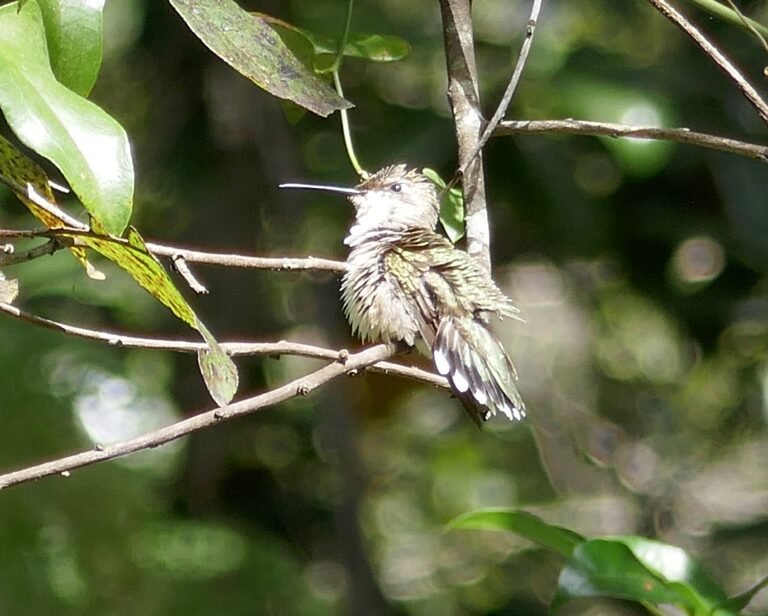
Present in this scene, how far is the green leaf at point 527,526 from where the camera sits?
236 centimetres

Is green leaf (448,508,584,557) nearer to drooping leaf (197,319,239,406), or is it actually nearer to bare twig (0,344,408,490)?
bare twig (0,344,408,490)

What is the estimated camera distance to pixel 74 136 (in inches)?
57.0

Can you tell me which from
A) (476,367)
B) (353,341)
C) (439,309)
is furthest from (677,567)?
A: (353,341)

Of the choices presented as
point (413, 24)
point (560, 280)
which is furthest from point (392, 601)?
point (413, 24)

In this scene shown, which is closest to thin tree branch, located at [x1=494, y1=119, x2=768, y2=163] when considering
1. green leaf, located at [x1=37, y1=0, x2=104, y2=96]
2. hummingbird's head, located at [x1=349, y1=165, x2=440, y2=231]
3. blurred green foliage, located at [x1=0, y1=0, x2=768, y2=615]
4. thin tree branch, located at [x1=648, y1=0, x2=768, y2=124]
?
thin tree branch, located at [x1=648, y1=0, x2=768, y2=124]

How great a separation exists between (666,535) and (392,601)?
1.11 metres

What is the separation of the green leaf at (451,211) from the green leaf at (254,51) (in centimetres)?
45

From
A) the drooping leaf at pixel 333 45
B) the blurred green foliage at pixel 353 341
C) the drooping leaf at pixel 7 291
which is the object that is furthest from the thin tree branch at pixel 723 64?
the blurred green foliage at pixel 353 341

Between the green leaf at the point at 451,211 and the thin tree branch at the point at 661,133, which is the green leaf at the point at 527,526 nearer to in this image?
the green leaf at the point at 451,211

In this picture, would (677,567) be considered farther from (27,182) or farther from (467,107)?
(27,182)

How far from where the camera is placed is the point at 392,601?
5.02 meters

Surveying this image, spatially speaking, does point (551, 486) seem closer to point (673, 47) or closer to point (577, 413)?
point (577, 413)

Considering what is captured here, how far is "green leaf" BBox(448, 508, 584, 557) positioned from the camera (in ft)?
7.73

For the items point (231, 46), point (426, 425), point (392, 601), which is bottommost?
point (392, 601)
